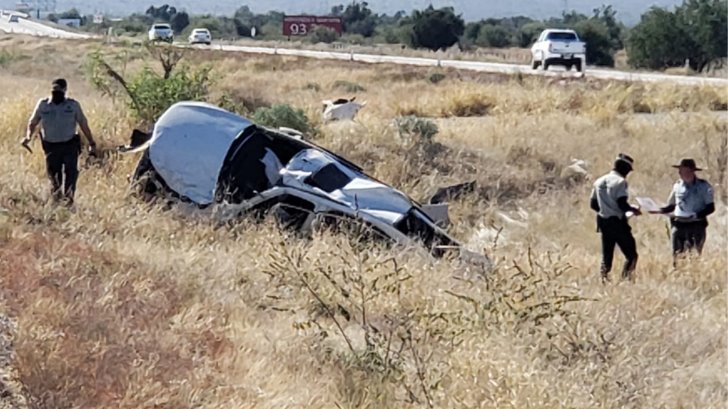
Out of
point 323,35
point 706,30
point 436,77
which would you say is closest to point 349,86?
point 436,77

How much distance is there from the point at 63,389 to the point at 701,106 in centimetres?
2273

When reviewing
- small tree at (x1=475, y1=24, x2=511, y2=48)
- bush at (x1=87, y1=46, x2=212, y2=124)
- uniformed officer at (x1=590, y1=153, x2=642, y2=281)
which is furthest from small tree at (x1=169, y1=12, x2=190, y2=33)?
uniformed officer at (x1=590, y1=153, x2=642, y2=281)

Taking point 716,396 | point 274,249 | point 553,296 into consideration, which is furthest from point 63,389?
point 716,396

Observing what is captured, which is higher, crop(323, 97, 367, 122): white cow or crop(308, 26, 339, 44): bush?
crop(308, 26, 339, 44): bush

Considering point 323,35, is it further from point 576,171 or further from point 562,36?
point 576,171

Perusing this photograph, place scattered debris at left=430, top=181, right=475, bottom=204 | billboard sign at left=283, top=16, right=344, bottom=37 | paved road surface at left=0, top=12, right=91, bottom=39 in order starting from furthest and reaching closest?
billboard sign at left=283, top=16, right=344, bottom=37 < paved road surface at left=0, top=12, right=91, bottom=39 < scattered debris at left=430, top=181, right=475, bottom=204

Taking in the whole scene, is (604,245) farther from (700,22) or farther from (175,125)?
(700,22)

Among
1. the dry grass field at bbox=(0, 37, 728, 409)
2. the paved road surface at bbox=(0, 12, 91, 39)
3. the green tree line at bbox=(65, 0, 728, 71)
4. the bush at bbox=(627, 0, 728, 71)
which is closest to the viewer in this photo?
the dry grass field at bbox=(0, 37, 728, 409)

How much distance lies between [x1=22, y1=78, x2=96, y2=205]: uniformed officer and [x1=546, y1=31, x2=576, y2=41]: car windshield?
26954 mm

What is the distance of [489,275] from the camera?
7684mm

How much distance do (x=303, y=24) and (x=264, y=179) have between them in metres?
75.8

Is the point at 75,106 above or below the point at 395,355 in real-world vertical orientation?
above

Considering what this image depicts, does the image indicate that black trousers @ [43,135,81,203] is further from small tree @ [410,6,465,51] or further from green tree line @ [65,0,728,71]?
small tree @ [410,6,465,51]

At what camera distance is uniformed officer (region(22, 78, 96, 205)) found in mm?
11227
